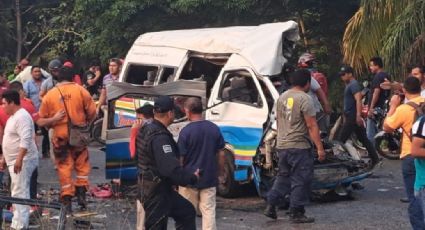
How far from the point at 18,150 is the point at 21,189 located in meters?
0.43

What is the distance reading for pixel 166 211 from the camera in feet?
24.1

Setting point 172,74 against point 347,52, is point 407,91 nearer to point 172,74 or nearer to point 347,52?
point 172,74

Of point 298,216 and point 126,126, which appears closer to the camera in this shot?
point 298,216

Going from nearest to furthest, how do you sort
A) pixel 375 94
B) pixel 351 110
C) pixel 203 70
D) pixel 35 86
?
pixel 203 70
pixel 351 110
pixel 375 94
pixel 35 86

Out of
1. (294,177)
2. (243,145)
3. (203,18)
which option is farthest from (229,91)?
(203,18)

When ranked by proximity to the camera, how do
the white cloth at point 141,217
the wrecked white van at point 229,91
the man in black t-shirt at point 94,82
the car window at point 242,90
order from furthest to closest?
1. the man in black t-shirt at point 94,82
2. the car window at point 242,90
3. the wrecked white van at point 229,91
4. the white cloth at point 141,217

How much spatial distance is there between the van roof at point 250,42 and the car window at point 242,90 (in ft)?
0.91

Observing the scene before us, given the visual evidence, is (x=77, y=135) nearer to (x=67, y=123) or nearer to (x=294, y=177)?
(x=67, y=123)

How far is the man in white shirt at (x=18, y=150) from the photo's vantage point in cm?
935

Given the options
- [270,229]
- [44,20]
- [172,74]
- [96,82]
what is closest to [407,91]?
[270,229]

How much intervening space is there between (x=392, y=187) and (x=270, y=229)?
3140 mm

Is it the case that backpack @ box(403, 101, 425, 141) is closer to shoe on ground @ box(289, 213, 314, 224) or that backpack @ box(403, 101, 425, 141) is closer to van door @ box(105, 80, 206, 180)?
shoe on ground @ box(289, 213, 314, 224)

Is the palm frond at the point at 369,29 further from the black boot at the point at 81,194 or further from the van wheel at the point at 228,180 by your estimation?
Answer: the black boot at the point at 81,194

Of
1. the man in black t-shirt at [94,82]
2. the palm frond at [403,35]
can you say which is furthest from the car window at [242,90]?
the man in black t-shirt at [94,82]
